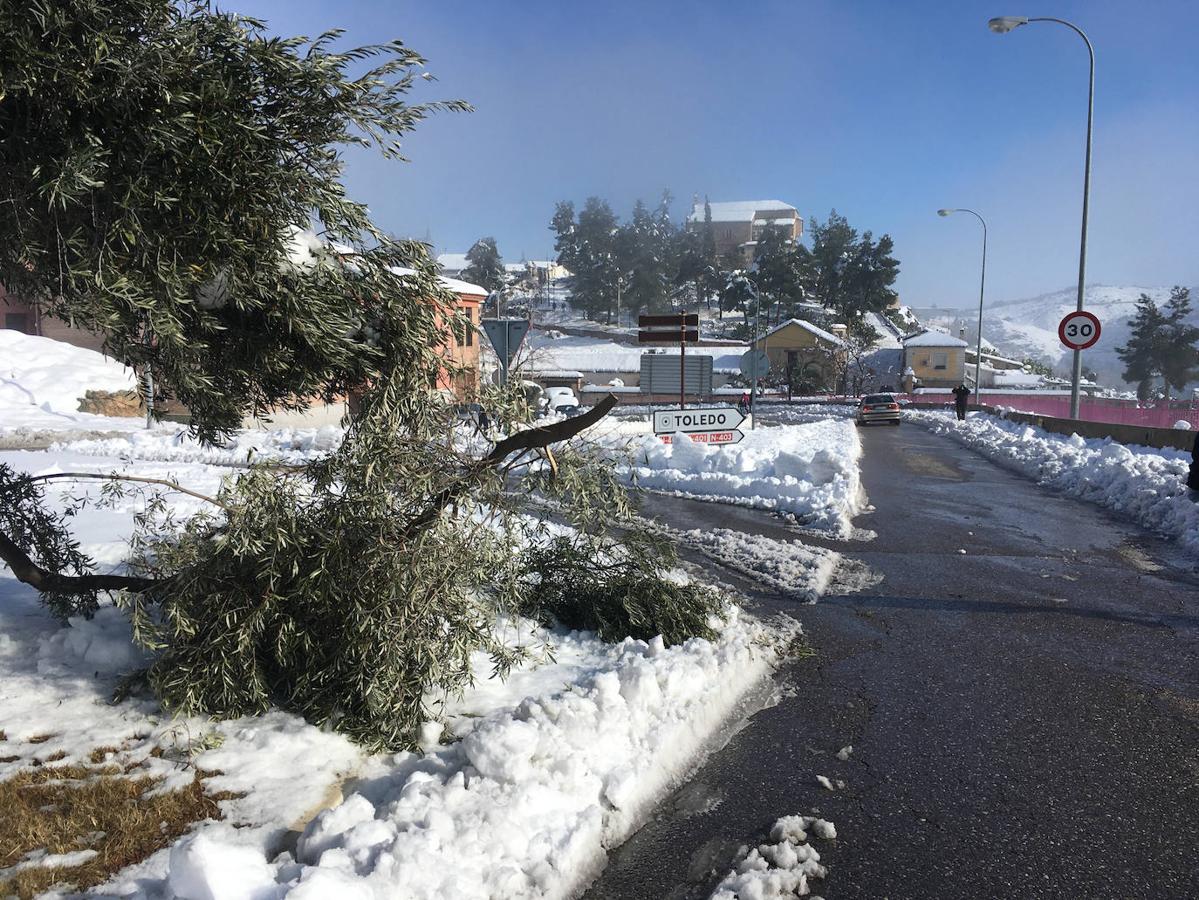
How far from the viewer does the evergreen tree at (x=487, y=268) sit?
357 ft

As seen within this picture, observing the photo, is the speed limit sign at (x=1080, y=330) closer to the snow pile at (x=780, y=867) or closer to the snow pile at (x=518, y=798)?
the snow pile at (x=518, y=798)

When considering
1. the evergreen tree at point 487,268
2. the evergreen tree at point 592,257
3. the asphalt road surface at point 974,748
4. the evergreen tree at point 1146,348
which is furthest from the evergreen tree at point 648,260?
the asphalt road surface at point 974,748

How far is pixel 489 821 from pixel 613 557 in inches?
127

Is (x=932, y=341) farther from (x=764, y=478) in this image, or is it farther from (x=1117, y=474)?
(x=764, y=478)

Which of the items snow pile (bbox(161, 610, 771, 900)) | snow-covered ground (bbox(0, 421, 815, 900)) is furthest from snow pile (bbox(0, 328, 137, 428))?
snow pile (bbox(161, 610, 771, 900))

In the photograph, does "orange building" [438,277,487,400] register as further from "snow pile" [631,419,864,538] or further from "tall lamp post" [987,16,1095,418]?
"tall lamp post" [987,16,1095,418]

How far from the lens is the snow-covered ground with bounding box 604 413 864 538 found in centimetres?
1202

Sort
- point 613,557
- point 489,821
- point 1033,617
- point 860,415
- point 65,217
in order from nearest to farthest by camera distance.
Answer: point 489,821
point 65,217
point 613,557
point 1033,617
point 860,415

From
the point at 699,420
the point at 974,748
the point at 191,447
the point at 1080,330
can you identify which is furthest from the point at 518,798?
the point at 191,447

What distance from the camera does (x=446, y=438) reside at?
4652 millimetres

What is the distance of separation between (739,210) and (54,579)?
496 feet

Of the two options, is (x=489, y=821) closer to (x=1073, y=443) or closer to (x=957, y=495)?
(x=957, y=495)

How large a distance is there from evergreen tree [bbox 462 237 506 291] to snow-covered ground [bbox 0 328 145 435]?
73211mm

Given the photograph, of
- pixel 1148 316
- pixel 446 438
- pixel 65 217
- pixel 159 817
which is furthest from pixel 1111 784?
pixel 1148 316
